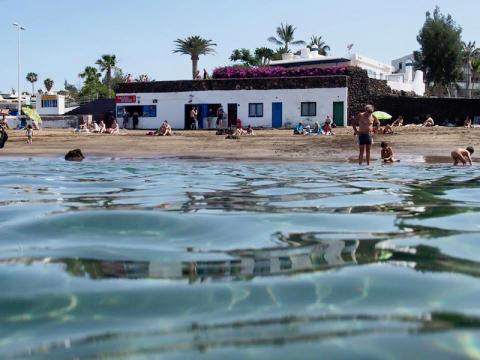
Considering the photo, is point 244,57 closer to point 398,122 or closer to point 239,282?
point 398,122

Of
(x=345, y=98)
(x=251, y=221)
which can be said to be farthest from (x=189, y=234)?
(x=345, y=98)

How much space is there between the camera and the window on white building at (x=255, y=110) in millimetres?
37188

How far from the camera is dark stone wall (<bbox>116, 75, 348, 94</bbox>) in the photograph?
117 ft

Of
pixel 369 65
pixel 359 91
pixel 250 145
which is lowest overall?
pixel 250 145

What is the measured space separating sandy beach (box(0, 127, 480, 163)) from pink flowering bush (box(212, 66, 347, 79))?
26.3ft

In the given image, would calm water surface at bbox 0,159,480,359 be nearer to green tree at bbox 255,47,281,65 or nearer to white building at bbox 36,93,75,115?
white building at bbox 36,93,75,115

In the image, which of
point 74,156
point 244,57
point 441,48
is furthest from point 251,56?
point 74,156

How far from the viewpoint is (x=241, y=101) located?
123ft

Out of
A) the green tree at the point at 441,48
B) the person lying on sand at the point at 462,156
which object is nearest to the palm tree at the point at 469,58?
the green tree at the point at 441,48

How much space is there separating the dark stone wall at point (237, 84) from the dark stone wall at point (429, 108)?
3212 millimetres

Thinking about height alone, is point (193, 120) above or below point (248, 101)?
below

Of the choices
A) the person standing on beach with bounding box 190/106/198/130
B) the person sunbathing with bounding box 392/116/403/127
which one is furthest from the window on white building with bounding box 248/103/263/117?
the person sunbathing with bounding box 392/116/403/127

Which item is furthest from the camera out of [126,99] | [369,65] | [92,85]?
[92,85]

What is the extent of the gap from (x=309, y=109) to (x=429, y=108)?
266 inches
